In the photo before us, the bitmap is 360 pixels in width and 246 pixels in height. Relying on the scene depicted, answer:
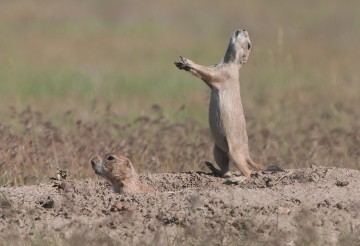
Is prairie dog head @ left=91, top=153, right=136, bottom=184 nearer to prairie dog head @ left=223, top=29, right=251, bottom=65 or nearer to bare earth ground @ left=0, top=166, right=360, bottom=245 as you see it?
bare earth ground @ left=0, top=166, right=360, bottom=245

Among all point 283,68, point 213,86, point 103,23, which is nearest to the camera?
point 213,86

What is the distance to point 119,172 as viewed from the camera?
8047mm

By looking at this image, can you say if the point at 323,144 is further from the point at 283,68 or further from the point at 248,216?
the point at 283,68

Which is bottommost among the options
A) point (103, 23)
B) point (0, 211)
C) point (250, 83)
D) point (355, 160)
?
point (0, 211)

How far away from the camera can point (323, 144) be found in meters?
10.7

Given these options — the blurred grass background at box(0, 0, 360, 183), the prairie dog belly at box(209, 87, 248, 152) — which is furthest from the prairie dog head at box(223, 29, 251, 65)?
the blurred grass background at box(0, 0, 360, 183)

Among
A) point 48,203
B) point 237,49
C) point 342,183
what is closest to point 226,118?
point 237,49

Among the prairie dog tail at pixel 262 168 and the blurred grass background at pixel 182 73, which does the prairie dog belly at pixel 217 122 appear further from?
the blurred grass background at pixel 182 73

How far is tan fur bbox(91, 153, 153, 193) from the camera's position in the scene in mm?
8039

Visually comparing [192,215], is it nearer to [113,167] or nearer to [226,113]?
[113,167]

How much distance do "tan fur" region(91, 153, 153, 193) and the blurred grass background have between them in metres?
1.36

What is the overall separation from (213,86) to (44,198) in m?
1.82

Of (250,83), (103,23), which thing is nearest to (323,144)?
(250,83)

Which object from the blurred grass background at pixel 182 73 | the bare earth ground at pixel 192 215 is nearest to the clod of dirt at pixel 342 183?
the bare earth ground at pixel 192 215
